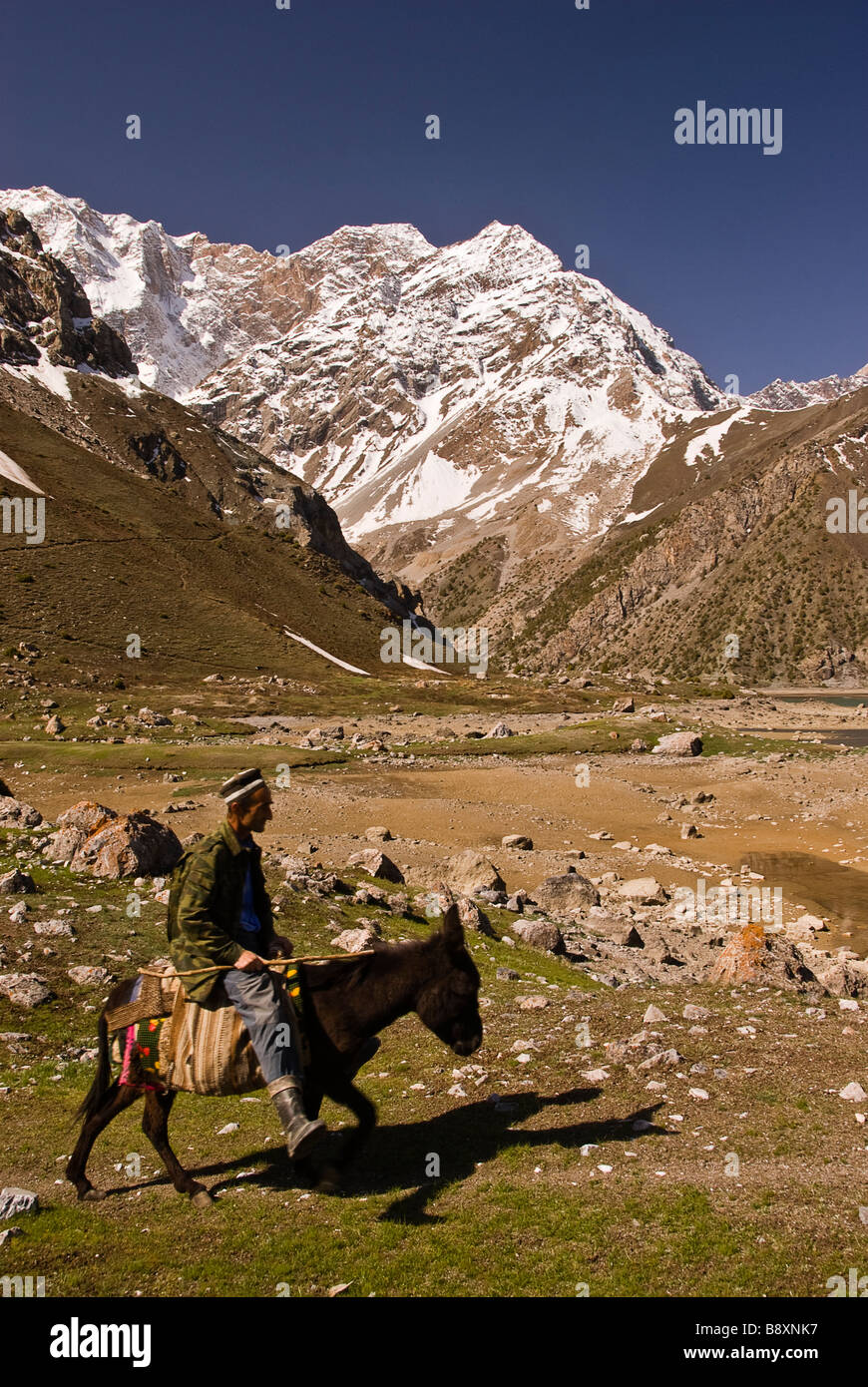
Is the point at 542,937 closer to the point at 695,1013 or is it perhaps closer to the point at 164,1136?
the point at 695,1013

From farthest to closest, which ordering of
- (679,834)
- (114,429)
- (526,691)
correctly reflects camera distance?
(114,429), (526,691), (679,834)

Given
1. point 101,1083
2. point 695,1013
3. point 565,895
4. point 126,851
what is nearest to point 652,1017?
point 695,1013

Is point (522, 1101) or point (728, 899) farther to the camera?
point (728, 899)

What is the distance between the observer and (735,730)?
61.2m

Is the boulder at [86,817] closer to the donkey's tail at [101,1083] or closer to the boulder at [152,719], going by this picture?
the donkey's tail at [101,1083]

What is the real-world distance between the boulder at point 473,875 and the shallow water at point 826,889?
837 cm

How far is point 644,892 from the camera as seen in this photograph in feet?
75.4

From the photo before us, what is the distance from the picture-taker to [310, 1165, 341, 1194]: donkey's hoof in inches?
293

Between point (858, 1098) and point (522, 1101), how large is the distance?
12.0 feet

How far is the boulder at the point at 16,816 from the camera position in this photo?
20578 mm

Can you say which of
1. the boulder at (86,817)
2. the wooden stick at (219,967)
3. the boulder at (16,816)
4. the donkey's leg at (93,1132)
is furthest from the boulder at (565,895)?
the donkey's leg at (93,1132)

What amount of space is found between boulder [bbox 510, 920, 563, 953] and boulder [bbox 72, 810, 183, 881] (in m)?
7.83
